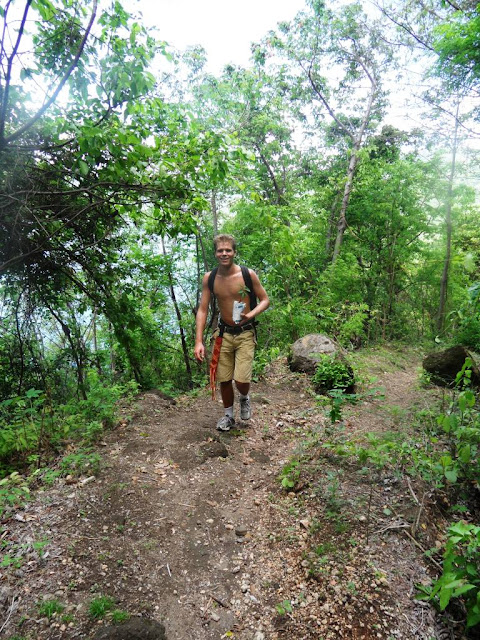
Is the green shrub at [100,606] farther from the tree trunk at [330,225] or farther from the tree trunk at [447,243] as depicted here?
the tree trunk at [330,225]

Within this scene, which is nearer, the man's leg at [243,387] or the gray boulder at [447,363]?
the man's leg at [243,387]

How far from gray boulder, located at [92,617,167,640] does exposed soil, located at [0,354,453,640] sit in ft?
0.21

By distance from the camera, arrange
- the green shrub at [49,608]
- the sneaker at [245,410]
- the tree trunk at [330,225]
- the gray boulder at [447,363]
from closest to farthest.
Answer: the green shrub at [49,608] → the sneaker at [245,410] → the gray boulder at [447,363] → the tree trunk at [330,225]

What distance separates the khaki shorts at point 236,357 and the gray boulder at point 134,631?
2486 mm

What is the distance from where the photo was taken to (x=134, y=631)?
189cm

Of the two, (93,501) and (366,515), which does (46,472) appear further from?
(366,515)

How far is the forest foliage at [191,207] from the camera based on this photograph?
2891mm

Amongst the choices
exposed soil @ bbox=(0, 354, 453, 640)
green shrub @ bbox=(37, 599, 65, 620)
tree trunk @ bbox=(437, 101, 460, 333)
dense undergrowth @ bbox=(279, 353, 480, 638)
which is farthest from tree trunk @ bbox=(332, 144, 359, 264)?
green shrub @ bbox=(37, 599, 65, 620)

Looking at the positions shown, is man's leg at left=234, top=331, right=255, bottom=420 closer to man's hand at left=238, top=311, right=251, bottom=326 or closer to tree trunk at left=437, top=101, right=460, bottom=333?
man's hand at left=238, top=311, right=251, bottom=326

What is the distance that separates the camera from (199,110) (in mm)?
10023

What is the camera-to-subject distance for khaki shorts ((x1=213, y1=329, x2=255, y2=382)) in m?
4.18

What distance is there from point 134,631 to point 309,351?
525 cm

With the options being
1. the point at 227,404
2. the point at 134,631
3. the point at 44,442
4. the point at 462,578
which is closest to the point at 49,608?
the point at 134,631

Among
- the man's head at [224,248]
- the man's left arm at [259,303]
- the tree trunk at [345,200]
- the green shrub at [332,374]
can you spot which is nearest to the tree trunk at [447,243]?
the tree trunk at [345,200]
